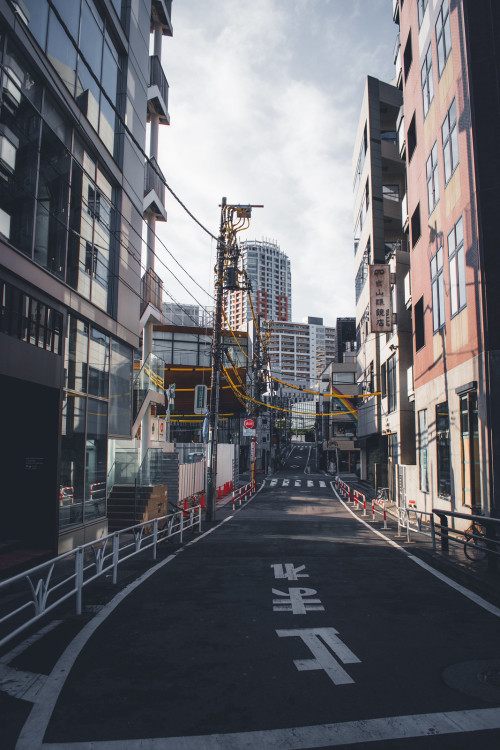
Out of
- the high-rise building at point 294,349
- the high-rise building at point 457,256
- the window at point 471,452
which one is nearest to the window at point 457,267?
the high-rise building at point 457,256

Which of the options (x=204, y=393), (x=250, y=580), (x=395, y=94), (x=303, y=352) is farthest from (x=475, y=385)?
(x=303, y=352)

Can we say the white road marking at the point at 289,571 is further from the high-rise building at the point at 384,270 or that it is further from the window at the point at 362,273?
the window at the point at 362,273

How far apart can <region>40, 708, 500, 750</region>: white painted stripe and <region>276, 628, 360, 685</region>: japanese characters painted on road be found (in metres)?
0.98

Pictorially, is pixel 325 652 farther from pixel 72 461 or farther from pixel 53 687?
pixel 72 461

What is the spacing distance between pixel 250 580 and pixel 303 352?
18831 cm

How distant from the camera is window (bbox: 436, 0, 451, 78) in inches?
748

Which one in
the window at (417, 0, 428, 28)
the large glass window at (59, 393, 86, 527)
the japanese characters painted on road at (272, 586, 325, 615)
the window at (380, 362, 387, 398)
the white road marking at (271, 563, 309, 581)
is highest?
the window at (417, 0, 428, 28)

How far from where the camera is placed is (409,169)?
27469 millimetres

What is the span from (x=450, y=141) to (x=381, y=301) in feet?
39.3

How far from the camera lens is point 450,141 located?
18922 mm

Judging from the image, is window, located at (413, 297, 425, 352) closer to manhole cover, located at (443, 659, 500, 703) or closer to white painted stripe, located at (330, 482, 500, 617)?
white painted stripe, located at (330, 482, 500, 617)

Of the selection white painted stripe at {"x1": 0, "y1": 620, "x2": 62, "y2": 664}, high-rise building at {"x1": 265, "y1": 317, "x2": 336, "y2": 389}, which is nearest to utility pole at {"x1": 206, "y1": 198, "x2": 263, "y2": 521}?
white painted stripe at {"x1": 0, "y1": 620, "x2": 62, "y2": 664}

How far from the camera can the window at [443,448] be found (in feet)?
64.9

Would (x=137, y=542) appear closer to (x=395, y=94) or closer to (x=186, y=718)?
(x=186, y=718)
